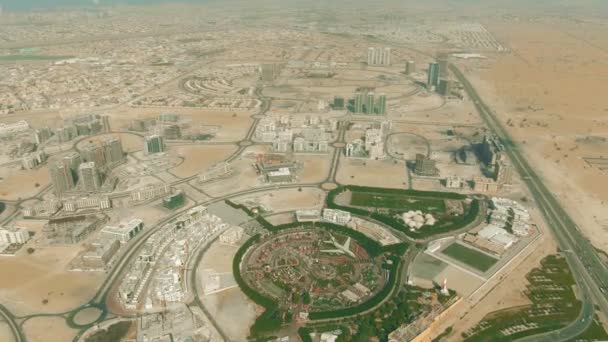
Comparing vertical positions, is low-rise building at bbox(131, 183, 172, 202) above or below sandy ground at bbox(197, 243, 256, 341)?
above

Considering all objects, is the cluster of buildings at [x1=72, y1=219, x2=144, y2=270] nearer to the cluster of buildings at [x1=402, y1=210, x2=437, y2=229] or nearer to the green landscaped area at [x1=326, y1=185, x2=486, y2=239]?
the green landscaped area at [x1=326, y1=185, x2=486, y2=239]

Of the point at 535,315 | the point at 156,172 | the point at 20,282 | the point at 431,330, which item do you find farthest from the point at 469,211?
the point at 20,282

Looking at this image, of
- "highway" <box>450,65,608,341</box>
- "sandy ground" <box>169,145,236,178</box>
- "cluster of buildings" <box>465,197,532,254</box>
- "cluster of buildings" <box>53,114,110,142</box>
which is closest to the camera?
"highway" <box>450,65,608,341</box>

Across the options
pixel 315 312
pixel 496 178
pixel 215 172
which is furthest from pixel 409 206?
pixel 215 172

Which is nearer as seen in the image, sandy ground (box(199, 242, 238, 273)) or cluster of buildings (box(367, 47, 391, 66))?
sandy ground (box(199, 242, 238, 273))

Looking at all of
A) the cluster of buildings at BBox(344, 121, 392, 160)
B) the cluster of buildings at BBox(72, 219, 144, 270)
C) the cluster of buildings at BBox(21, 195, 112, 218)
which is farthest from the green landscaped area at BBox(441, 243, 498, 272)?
the cluster of buildings at BBox(21, 195, 112, 218)

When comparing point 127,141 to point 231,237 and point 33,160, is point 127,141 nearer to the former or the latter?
point 33,160
